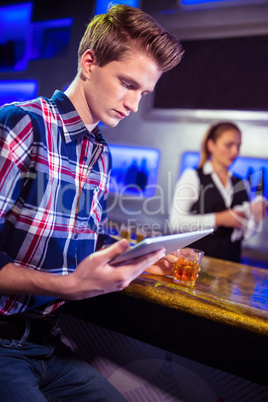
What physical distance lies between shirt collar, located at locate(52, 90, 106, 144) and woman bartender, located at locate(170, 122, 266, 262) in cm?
152

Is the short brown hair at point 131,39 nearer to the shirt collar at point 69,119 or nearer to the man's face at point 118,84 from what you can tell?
the man's face at point 118,84

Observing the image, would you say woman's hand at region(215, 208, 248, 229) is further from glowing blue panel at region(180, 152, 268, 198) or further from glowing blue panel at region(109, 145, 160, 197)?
glowing blue panel at region(109, 145, 160, 197)

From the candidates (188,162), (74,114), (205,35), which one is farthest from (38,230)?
(205,35)

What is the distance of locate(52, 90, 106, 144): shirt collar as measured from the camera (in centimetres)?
110

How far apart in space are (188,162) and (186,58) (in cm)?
90

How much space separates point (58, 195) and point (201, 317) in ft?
1.87

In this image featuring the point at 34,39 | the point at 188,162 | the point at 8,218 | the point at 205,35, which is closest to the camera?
the point at 8,218

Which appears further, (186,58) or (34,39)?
(34,39)

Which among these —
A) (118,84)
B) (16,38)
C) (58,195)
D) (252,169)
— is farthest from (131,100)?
(16,38)

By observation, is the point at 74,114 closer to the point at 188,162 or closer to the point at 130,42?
the point at 130,42

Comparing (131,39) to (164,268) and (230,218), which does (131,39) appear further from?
(230,218)

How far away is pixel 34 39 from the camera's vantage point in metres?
3.76

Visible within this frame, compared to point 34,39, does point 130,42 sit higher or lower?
lower

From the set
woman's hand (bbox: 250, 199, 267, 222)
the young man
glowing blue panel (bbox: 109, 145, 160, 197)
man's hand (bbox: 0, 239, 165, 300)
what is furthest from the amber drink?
glowing blue panel (bbox: 109, 145, 160, 197)
